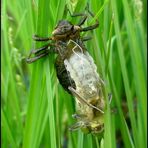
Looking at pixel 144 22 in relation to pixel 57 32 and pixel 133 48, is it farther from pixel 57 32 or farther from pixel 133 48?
pixel 57 32

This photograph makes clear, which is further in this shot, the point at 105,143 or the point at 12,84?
the point at 12,84

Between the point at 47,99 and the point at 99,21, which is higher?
the point at 99,21

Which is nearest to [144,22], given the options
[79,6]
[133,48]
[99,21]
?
[133,48]

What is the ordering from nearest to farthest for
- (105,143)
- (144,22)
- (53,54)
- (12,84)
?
(105,143) → (53,54) → (12,84) → (144,22)

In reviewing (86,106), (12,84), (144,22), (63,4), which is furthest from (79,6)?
(144,22)

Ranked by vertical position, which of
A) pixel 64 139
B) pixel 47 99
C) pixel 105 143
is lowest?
pixel 64 139

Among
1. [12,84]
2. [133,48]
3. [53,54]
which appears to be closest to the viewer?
[53,54]

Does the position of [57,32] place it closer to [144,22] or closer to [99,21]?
[99,21]
